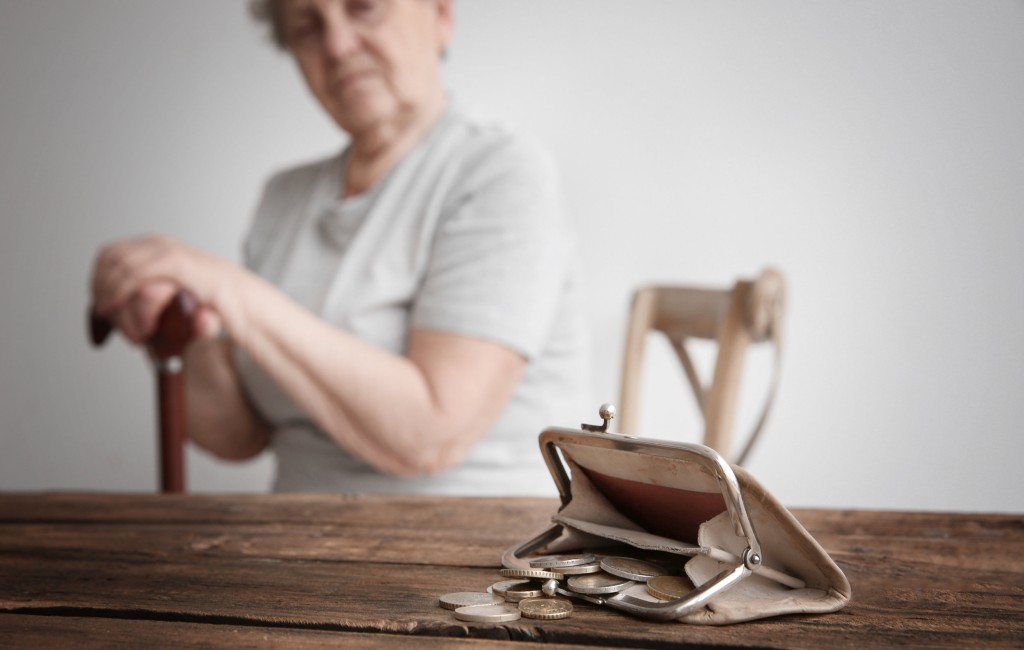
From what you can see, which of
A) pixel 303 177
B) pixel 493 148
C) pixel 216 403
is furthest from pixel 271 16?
pixel 216 403

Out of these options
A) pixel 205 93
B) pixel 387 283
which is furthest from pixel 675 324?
pixel 205 93

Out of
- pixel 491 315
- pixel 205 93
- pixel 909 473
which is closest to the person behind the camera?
pixel 491 315

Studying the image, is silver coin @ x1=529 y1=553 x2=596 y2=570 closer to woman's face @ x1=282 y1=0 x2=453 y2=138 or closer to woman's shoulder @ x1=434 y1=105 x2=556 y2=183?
woman's shoulder @ x1=434 y1=105 x2=556 y2=183

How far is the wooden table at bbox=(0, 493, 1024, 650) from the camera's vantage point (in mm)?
396

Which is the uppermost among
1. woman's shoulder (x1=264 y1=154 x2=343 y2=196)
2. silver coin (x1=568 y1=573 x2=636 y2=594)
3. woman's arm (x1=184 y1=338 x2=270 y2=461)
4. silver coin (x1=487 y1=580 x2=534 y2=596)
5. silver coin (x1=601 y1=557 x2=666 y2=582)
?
woman's shoulder (x1=264 y1=154 x2=343 y2=196)

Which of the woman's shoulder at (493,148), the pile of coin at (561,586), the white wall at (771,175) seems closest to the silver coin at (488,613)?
the pile of coin at (561,586)

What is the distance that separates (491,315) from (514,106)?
0.93 m

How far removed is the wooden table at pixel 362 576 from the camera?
1.30 feet

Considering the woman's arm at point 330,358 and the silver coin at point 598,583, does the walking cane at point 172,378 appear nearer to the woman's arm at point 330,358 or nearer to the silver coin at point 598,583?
the woman's arm at point 330,358

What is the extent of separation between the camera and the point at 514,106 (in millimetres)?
1902

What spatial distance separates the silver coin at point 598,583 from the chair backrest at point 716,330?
1.77 feet

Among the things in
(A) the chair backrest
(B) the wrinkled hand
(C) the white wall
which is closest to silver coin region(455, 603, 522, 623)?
(A) the chair backrest

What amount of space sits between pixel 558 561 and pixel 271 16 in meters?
1.23

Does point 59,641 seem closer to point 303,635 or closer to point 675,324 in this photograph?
point 303,635
